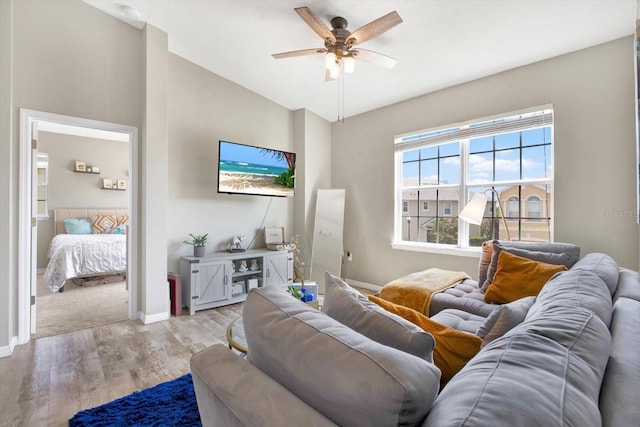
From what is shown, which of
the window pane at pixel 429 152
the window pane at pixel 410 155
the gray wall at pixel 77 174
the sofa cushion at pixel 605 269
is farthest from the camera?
the gray wall at pixel 77 174

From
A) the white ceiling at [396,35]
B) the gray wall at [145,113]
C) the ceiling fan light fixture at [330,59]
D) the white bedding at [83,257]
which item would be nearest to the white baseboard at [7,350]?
the gray wall at [145,113]

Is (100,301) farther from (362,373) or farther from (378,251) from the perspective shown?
(362,373)

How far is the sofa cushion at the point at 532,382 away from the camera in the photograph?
0.49m

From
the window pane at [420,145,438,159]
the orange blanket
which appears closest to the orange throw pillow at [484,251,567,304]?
the orange blanket

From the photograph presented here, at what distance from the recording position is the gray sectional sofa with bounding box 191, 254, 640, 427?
1.74 feet

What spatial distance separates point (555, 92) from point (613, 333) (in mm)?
2850

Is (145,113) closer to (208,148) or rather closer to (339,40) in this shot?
(208,148)

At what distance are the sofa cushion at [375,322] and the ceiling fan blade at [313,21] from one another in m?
1.90

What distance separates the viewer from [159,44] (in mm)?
3250

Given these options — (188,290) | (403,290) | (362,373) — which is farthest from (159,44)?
(362,373)

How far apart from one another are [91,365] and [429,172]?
390 centimetres

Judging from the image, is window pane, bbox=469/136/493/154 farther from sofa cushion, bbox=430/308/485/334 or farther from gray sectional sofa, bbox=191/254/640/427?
gray sectional sofa, bbox=191/254/640/427

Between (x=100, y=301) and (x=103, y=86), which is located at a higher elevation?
(x=103, y=86)

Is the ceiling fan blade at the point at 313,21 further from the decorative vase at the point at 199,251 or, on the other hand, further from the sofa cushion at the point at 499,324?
the decorative vase at the point at 199,251
